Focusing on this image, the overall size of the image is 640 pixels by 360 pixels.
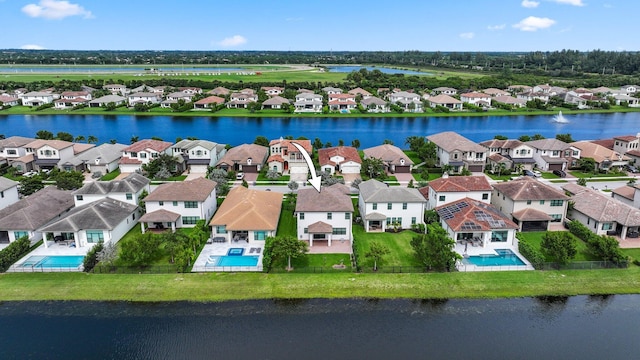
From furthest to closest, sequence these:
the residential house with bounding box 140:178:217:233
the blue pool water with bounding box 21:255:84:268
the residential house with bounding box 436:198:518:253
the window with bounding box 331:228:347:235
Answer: the residential house with bounding box 140:178:217:233, the window with bounding box 331:228:347:235, the residential house with bounding box 436:198:518:253, the blue pool water with bounding box 21:255:84:268

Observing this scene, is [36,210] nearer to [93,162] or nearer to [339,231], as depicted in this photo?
[93,162]

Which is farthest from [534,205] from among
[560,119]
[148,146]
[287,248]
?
[560,119]

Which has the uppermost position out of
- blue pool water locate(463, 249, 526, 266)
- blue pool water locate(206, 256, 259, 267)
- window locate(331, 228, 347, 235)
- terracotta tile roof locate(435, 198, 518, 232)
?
terracotta tile roof locate(435, 198, 518, 232)

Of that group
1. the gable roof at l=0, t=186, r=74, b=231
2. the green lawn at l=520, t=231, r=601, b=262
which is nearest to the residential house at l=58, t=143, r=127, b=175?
the gable roof at l=0, t=186, r=74, b=231

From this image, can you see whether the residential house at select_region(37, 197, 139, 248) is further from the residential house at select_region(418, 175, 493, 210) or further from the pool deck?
the residential house at select_region(418, 175, 493, 210)

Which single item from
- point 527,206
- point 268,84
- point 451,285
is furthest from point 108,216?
point 268,84

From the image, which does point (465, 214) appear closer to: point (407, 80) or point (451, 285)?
point (451, 285)
